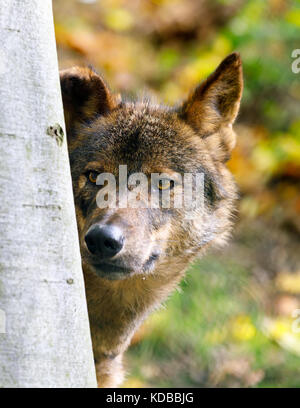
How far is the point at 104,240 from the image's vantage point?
2.62 meters

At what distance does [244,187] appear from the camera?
7.43 m

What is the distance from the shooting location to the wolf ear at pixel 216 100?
11.0 ft

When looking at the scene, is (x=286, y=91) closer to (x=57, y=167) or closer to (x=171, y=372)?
(x=171, y=372)

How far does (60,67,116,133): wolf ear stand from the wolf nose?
3.42ft

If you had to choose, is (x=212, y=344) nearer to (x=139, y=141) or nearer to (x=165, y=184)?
(x=165, y=184)

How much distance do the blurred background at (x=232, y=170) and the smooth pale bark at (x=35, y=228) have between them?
2691mm

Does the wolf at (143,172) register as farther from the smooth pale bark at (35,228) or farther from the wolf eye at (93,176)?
the smooth pale bark at (35,228)

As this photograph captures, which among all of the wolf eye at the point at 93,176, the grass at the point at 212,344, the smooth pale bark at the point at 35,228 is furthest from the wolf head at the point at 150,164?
the grass at the point at 212,344

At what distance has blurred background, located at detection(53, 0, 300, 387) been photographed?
559 cm

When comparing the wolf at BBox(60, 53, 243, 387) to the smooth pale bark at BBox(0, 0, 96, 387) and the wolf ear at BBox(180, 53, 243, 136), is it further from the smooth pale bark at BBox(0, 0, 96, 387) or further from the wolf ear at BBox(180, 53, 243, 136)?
the smooth pale bark at BBox(0, 0, 96, 387)

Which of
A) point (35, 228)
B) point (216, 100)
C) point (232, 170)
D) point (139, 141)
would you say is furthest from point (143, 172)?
point (232, 170)

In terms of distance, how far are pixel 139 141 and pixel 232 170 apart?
13.5 ft

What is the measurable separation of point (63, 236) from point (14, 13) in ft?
2.30

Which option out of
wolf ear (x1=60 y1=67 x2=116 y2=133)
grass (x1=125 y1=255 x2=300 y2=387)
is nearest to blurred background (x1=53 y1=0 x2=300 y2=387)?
grass (x1=125 y1=255 x2=300 y2=387)
